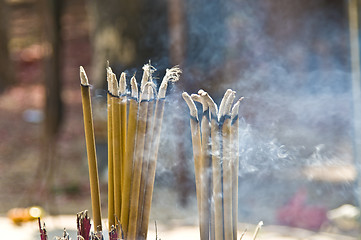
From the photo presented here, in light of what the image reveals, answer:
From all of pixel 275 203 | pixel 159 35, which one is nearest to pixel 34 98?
pixel 159 35

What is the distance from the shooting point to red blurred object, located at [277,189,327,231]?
391 centimetres

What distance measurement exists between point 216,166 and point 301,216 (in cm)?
296

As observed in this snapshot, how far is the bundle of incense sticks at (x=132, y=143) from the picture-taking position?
1.26 metres

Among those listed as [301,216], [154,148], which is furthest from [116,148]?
[301,216]

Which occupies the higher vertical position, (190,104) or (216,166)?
(190,104)

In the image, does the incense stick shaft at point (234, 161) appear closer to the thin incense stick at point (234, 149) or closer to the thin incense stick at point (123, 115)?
the thin incense stick at point (234, 149)

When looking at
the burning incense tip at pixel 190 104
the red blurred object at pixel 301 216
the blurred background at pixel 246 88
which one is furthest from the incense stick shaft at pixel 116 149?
the red blurred object at pixel 301 216

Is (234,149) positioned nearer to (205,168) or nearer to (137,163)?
(205,168)

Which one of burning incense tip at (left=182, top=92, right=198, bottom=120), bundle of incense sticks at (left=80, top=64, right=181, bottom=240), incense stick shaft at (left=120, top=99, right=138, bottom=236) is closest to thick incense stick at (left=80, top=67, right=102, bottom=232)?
bundle of incense sticks at (left=80, top=64, right=181, bottom=240)

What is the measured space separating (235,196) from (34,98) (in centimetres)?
886

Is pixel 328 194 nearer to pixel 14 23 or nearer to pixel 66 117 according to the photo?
pixel 66 117

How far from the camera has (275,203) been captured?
4816mm

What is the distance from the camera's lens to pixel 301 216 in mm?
3930

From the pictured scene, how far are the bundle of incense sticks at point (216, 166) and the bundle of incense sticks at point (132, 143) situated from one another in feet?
0.41
